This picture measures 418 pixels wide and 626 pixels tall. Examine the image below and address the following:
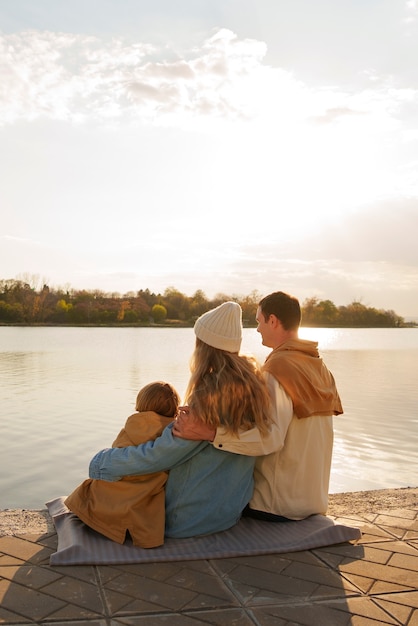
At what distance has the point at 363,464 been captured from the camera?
7512 mm

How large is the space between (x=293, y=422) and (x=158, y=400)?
2.49 feet

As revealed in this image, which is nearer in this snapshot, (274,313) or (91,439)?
(274,313)

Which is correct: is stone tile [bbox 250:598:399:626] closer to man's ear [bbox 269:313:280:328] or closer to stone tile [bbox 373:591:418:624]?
stone tile [bbox 373:591:418:624]

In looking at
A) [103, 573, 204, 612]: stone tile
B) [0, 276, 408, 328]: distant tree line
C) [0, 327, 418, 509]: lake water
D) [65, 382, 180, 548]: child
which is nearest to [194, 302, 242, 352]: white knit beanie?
[65, 382, 180, 548]: child

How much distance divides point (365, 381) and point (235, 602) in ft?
45.9

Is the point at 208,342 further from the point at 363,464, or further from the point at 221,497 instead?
the point at 363,464

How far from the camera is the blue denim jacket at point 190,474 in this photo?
3260 mm

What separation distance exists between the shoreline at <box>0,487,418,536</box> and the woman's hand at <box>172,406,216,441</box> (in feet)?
3.27

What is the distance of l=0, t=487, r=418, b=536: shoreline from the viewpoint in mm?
3611

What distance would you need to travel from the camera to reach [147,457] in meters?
3.25

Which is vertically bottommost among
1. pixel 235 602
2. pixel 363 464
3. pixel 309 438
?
pixel 363 464

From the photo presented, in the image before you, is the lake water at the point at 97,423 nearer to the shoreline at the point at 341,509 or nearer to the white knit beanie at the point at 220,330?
the shoreline at the point at 341,509

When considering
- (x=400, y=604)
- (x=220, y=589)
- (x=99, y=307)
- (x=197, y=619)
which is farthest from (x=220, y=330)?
(x=99, y=307)

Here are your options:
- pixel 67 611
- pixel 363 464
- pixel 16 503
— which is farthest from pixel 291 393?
pixel 363 464
